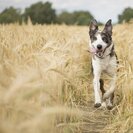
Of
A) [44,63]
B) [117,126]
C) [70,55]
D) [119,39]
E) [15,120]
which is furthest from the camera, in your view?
[119,39]

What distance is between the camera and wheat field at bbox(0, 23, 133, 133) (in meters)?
2.60

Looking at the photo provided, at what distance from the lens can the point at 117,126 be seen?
516cm

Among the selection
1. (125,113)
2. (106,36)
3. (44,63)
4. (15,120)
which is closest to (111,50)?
(106,36)

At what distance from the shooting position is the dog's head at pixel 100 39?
281 inches

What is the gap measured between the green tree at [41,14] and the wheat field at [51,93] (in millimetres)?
48812

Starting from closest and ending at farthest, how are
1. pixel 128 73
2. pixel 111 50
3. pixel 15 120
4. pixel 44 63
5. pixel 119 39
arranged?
1. pixel 15 120
2. pixel 44 63
3. pixel 128 73
4. pixel 111 50
5. pixel 119 39

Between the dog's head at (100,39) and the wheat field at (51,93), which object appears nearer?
the wheat field at (51,93)

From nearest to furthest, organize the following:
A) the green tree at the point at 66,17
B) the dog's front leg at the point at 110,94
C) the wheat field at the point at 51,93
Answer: the wheat field at the point at 51,93 < the dog's front leg at the point at 110,94 < the green tree at the point at 66,17

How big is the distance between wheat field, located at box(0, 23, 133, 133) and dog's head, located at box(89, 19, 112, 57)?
→ 19.1 inches

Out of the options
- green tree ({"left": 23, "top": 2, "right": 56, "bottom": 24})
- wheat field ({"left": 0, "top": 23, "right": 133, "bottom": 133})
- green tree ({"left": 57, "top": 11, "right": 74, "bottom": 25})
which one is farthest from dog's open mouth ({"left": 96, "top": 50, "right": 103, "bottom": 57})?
green tree ({"left": 57, "top": 11, "right": 74, "bottom": 25})

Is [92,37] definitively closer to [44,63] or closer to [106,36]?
[106,36]

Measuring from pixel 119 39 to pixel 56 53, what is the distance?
Result: 464 centimetres

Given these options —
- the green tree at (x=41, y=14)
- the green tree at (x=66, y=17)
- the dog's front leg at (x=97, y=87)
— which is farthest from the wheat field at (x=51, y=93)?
the green tree at (x=66, y=17)

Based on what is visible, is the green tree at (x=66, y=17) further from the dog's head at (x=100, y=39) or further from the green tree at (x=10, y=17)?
the dog's head at (x=100, y=39)
